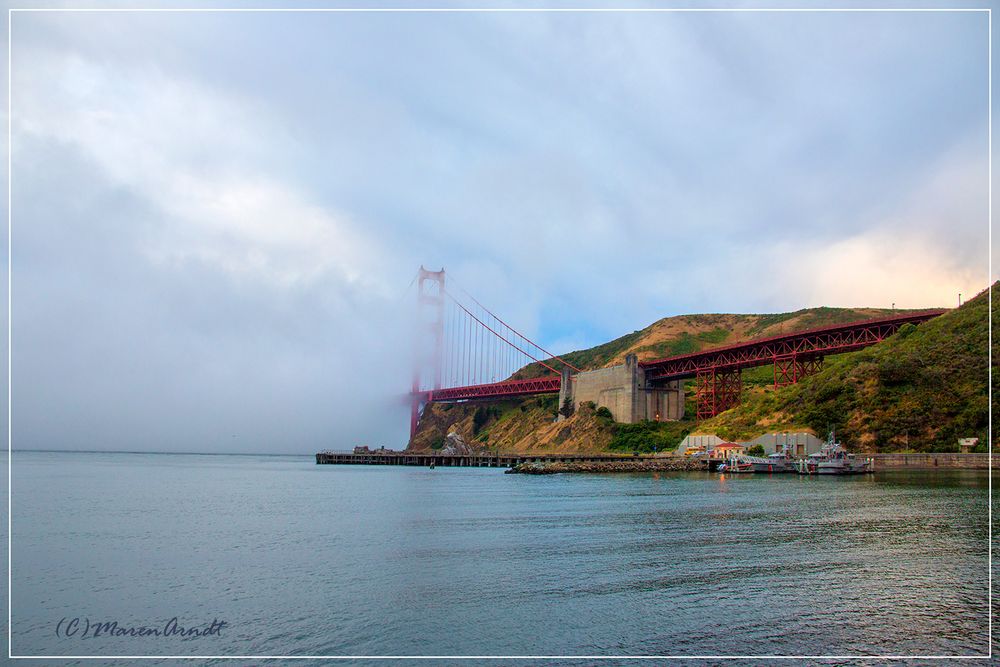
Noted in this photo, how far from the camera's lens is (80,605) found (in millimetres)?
16891

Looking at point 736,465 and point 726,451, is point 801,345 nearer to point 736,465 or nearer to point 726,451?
point 726,451

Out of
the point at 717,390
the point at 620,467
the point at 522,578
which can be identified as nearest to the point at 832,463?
the point at 620,467

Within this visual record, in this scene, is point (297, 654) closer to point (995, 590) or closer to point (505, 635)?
point (505, 635)

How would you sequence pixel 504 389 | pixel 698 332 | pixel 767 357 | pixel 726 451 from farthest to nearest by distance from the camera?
pixel 698 332
pixel 504 389
pixel 767 357
pixel 726 451

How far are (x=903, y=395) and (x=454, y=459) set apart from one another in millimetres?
60170

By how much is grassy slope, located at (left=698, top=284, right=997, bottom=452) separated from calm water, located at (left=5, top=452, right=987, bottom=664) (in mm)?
37787

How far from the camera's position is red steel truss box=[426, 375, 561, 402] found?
12338 cm

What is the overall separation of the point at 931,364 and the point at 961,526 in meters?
55.1

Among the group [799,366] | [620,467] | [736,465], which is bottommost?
[620,467]

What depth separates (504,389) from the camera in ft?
420

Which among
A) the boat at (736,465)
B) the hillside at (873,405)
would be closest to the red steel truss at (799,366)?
the hillside at (873,405)

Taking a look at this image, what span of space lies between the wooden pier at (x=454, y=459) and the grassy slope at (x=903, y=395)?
A: 1759cm

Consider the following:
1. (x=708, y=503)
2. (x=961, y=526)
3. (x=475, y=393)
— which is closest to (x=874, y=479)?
(x=708, y=503)

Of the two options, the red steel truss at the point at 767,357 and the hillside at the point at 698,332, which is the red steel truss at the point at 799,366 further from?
the hillside at the point at 698,332
